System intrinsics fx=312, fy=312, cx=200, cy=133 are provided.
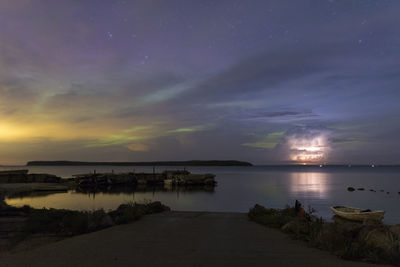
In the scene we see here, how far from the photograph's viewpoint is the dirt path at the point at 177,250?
7.83m

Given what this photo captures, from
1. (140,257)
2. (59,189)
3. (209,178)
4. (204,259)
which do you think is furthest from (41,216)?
(209,178)

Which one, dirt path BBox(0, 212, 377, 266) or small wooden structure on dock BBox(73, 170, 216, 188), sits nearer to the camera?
dirt path BBox(0, 212, 377, 266)

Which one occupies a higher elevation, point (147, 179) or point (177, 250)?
point (177, 250)

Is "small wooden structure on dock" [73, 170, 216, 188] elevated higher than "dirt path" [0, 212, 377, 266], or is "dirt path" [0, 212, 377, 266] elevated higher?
"dirt path" [0, 212, 377, 266]

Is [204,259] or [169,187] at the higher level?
[204,259]

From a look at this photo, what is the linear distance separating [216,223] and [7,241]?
26.8ft

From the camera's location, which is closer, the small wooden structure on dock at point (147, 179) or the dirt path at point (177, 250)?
the dirt path at point (177, 250)

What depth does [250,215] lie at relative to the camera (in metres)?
16.4

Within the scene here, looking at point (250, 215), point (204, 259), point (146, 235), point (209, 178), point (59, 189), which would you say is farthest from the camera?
point (209, 178)

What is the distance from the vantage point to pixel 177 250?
8.96 m

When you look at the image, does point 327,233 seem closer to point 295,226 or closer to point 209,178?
point 295,226

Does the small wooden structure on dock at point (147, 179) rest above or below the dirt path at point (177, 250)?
below

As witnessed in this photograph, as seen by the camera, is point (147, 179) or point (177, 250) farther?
point (147, 179)

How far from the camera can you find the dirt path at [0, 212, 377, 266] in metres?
7.83
